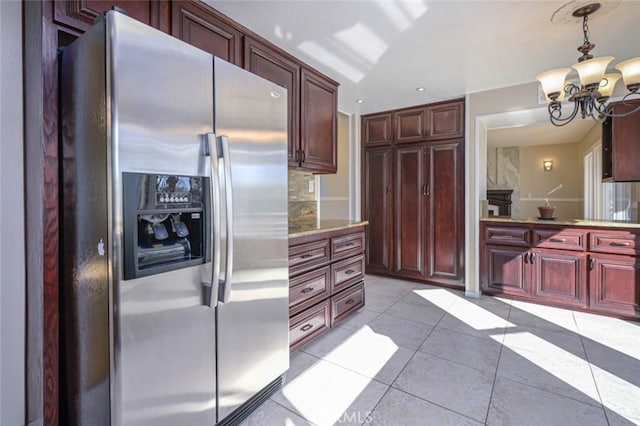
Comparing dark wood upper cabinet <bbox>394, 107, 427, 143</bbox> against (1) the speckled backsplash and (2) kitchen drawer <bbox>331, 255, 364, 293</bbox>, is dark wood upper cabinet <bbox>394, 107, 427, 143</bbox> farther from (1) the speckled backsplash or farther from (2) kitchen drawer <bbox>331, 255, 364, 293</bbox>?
(2) kitchen drawer <bbox>331, 255, 364, 293</bbox>

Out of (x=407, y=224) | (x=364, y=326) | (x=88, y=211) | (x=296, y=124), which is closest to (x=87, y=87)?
(x=88, y=211)

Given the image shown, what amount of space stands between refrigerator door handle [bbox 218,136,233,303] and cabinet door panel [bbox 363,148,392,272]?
328cm

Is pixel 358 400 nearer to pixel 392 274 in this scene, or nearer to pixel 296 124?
pixel 296 124

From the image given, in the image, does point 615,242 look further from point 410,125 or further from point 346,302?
point 346,302

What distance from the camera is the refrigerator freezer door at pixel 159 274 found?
105 centimetres

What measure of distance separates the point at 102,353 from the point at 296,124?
2101mm

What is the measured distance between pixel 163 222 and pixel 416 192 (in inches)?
139

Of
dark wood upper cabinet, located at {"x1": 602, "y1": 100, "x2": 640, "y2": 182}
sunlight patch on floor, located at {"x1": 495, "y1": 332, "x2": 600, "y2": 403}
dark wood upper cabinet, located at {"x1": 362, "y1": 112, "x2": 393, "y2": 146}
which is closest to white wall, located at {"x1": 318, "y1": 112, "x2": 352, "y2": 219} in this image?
dark wood upper cabinet, located at {"x1": 362, "y1": 112, "x2": 393, "y2": 146}

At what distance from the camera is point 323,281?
2496 millimetres

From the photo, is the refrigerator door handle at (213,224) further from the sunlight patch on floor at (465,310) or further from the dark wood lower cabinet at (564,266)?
the dark wood lower cabinet at (564,266)

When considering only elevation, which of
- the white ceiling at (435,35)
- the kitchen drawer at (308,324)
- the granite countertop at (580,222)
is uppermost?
the white ceiling at (435,35)

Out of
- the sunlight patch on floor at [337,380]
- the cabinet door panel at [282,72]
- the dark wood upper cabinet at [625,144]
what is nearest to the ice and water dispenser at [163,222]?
the sunlight patch on floor at [337,380]

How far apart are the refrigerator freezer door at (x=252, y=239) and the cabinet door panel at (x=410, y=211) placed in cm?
276

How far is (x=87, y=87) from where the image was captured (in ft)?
3.76
